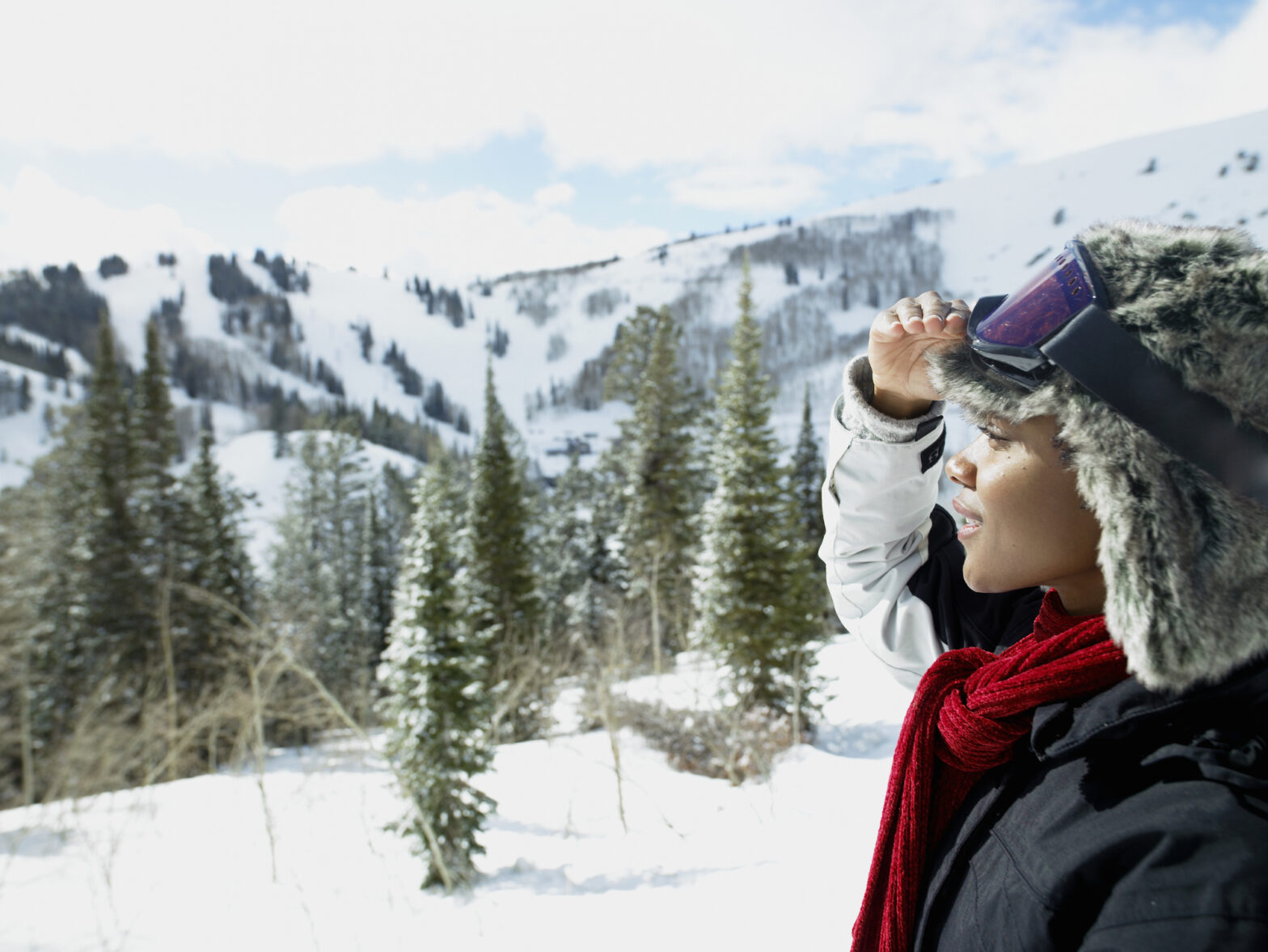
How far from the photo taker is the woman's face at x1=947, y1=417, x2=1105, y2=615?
46.3 inches

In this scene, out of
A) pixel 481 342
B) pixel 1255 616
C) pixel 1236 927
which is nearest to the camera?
pixel 1236 927

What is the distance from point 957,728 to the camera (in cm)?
124

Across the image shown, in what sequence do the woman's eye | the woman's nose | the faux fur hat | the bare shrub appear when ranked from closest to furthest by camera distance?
the faux fur hat → the woman's eye → the woman's nose → the bare shrub

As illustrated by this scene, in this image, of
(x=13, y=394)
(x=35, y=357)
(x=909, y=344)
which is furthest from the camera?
(x=35, y=357)

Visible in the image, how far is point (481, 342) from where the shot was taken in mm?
166875

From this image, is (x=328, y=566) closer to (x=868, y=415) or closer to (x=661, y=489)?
(x=661, y=489)

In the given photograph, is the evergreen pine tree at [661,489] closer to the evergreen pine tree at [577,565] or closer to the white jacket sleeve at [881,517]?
the evergreen pine tree at [577,565]

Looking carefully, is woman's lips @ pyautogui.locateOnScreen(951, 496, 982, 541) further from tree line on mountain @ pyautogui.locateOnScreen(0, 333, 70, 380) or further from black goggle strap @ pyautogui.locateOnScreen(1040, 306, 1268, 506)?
tree line on mountain @ pyautogui.locateOnScreen(0, 333, 70, 380)

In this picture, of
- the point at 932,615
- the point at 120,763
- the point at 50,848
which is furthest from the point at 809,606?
the point at 120,763

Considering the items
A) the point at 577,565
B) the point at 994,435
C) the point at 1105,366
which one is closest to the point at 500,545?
the point at 577,565

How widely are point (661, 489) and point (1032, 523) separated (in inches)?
812

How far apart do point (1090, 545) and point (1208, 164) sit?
495 ft

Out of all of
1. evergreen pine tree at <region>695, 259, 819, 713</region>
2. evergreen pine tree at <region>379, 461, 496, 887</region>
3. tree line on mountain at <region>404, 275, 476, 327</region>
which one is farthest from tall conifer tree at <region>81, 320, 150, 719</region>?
tree line on mountain at <region>404, 275, 476, 327</region>

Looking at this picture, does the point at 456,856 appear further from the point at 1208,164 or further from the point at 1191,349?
the point at 1208,164
